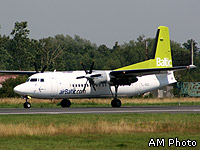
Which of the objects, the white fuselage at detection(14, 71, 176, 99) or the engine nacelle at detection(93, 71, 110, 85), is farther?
the engine nacelle at detection(93, 71, 110, 85)

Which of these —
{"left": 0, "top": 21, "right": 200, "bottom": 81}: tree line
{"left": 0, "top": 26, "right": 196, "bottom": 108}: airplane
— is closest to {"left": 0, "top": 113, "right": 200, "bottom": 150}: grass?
{"left": 0, "top": 26, "right": 196, "bottom": 108}: airplane

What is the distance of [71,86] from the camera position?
4075 cm

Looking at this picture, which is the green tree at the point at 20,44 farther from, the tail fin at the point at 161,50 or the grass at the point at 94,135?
the grass at the point at 94,135

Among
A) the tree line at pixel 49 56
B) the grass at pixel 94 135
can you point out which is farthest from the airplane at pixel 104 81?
the tree line at pixel 49 56

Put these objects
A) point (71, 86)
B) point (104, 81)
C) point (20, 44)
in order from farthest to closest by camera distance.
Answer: point (20, 44) → point (104, 81) → point (71, 86)

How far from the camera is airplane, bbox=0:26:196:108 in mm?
38875

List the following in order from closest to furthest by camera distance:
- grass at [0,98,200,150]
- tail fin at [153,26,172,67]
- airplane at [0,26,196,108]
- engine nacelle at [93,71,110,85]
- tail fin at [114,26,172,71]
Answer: grass at [0,98,200,150]
airplane at [0,26,196,108]
engine nacelle at [93,71,110,85]
tail fin at [114,26,172,71]
tail fin at [153,26,172,67]

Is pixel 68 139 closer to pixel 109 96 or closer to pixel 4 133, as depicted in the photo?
pixel 4 133

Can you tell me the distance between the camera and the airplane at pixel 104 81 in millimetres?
38875

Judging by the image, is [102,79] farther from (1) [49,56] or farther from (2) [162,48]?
(1) [49,56]

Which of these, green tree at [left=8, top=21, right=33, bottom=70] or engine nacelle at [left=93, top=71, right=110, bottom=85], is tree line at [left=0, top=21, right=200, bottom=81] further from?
engine nacelle at [left=93, top=71, right=110, bottom=85]

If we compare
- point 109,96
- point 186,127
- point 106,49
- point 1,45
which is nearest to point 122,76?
point 109,96

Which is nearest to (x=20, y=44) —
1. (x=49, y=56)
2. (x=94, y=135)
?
(x=49, y=56)

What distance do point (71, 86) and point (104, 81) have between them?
10.4ft
